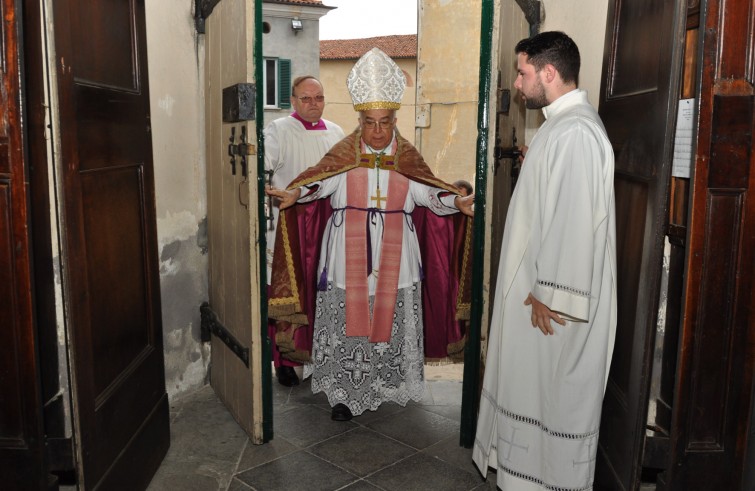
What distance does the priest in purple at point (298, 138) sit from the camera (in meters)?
5.09

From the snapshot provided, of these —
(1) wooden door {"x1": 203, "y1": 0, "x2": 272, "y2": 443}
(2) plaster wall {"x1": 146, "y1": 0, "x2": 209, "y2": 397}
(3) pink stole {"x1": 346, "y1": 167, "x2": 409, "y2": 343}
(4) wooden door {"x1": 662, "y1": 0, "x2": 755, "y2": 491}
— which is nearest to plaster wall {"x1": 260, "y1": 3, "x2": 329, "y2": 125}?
(2) plaster wall {"x1": 146, "y1": 0, "x2": 209, "y2": 397}

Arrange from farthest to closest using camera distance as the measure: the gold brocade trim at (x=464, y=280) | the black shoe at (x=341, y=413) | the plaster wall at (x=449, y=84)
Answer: the plaster wall at (x=449, y=84)
the gold brocade trim at (x=464, y=280)
the black shoe at (x=341, y=413)

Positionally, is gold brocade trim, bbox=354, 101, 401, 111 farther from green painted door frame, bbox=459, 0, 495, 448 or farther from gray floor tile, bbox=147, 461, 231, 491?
gray floor tile, bbox=147, 461, 231, 491

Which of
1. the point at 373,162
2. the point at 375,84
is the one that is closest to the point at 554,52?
the point at 375,84

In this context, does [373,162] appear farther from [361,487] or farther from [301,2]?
[301,2]

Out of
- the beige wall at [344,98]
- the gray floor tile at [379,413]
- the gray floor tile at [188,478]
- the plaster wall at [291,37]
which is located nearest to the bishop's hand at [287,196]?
the gray floor tile at [379,413]

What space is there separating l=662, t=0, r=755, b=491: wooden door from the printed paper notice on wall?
168 mm

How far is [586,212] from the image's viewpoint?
229 centimetres

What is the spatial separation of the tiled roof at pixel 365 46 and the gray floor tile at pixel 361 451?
69.4 ft

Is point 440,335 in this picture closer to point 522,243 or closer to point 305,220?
point 305,220

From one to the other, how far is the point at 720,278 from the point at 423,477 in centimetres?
168

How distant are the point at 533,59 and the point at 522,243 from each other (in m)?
0.69

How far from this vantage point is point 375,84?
369 cm

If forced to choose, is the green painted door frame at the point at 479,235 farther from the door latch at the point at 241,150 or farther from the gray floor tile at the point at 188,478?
the gray floor tile at the point at 188,478
